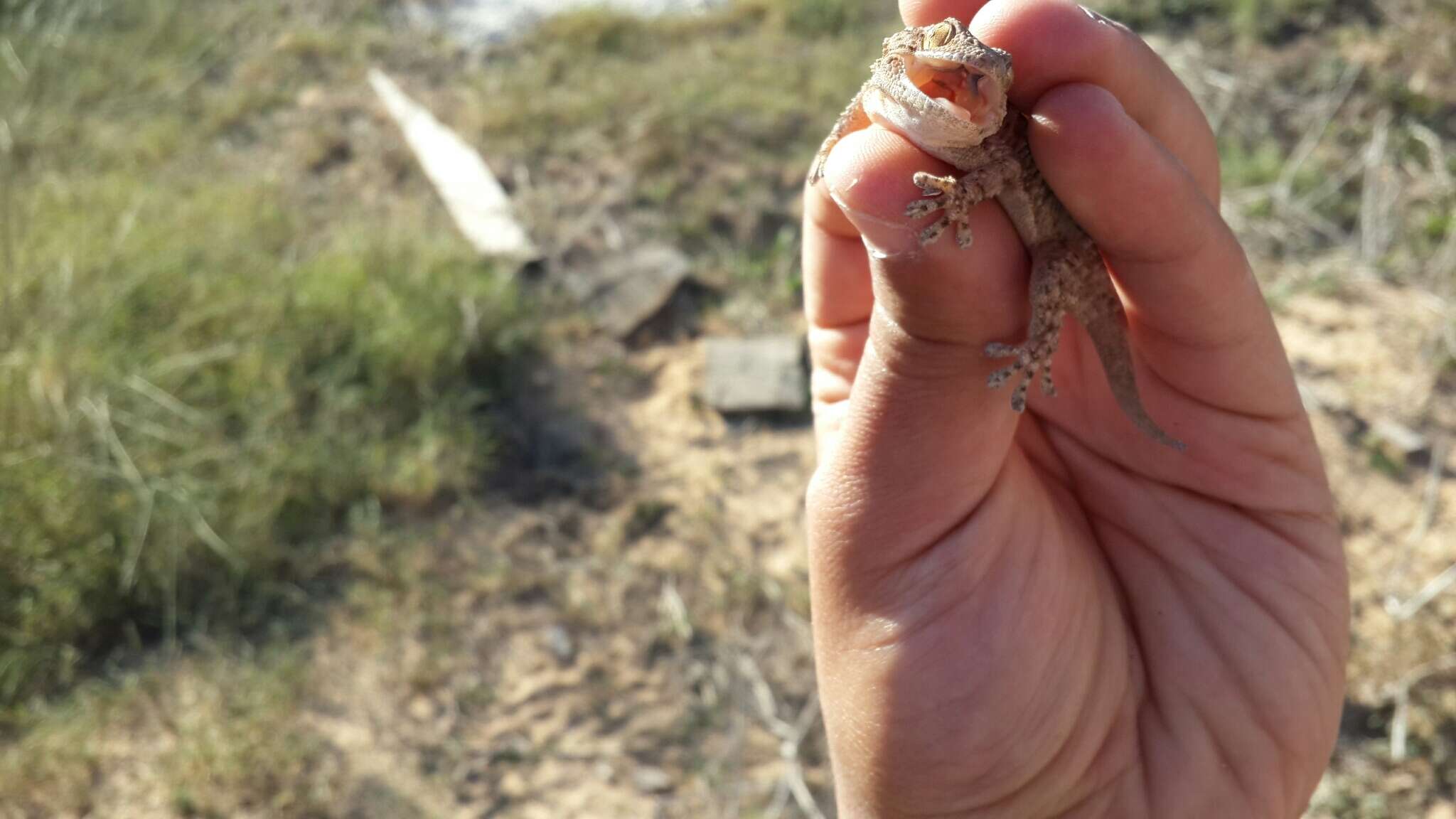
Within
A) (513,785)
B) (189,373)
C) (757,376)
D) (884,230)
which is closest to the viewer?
(884,230)

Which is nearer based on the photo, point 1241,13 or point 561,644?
point 561,644

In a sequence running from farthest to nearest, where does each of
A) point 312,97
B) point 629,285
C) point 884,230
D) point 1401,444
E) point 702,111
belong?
point 312,97, point 702,111, point 629,285, point 1401,444, point 884,230

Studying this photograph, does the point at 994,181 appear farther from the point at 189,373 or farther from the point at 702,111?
the point at 702,111

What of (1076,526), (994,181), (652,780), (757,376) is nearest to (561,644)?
(652,780)

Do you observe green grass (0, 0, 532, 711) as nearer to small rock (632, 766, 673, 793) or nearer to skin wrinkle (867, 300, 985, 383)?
small rock (632, 766, 673, 793)

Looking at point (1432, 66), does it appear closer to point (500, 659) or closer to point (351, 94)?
point (500, 659)

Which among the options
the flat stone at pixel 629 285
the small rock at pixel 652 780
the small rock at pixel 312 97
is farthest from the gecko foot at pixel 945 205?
the small rock at pixel 312 97

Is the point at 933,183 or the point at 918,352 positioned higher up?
the point at 933,183
